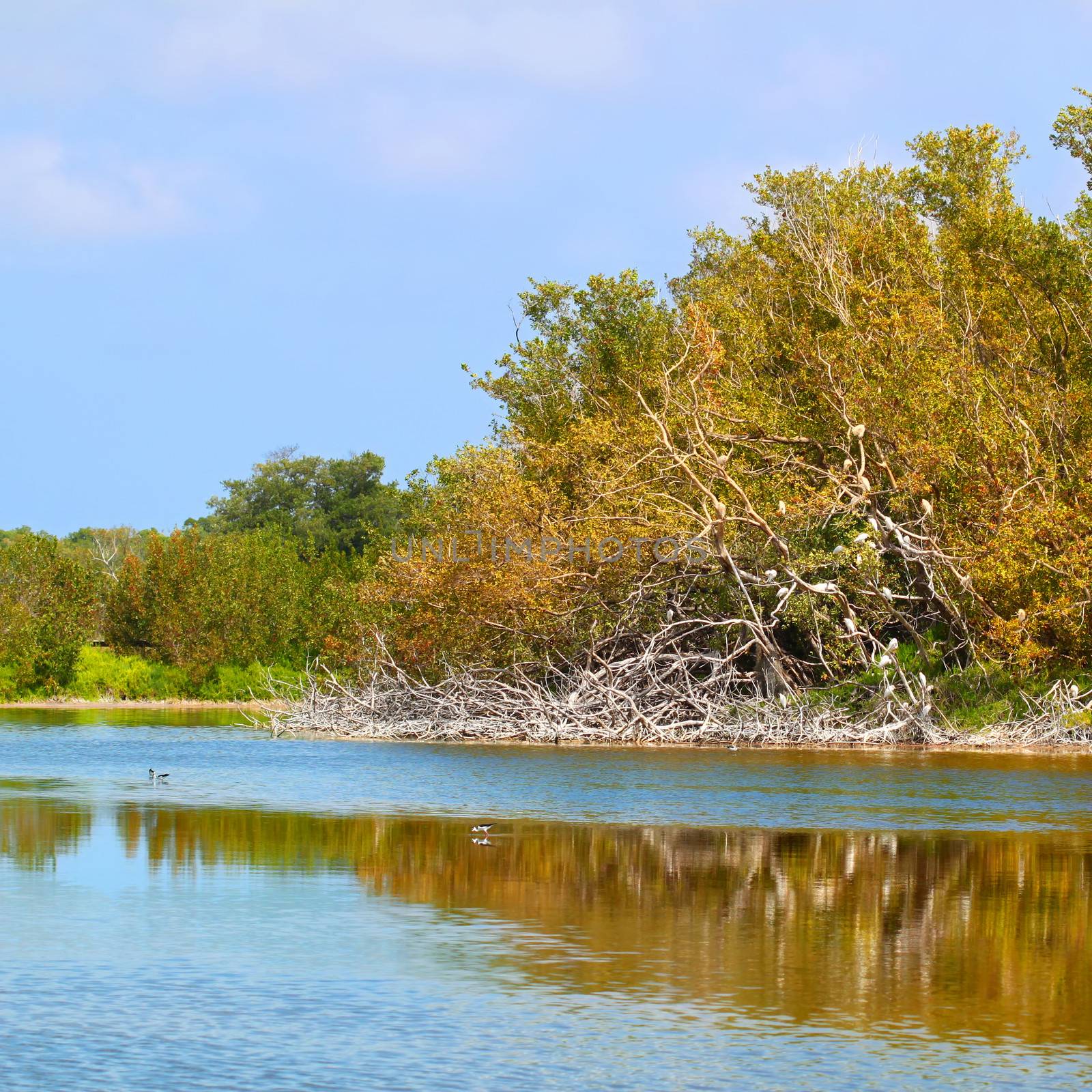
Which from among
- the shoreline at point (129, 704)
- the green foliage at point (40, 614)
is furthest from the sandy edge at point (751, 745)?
the green foliage at point (40, 614)

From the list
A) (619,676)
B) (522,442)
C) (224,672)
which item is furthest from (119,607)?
(619,676)

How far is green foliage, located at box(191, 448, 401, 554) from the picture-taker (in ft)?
266

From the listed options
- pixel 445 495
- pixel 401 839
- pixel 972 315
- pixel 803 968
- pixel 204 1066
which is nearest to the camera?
Answer: pixel 204 1066

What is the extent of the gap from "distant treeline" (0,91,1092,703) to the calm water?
34.4ft

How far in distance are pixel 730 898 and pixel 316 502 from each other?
243 feet

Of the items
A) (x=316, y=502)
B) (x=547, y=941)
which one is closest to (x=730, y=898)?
(x=547, y=941)

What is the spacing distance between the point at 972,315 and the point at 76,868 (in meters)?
25.5

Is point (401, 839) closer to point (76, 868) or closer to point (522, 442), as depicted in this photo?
point (76, 868)

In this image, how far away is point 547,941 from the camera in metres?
10.5

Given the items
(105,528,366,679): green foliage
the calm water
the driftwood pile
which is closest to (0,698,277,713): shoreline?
(105,528,366,679): green foliage

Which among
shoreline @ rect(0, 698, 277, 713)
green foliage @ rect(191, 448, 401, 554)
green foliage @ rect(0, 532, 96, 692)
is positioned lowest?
shoreline @ rect(0, 698, 277, 713)

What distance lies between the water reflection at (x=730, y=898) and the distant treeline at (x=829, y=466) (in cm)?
1407

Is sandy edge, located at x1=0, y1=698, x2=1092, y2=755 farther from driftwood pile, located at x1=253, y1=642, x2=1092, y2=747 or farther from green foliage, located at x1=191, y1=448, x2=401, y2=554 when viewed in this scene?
green foliage, located at x1=191, y1=448, x2=401, y2=554

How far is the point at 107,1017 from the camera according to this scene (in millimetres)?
8273
